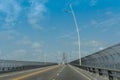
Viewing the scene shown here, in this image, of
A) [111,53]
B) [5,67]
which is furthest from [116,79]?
[5,67]

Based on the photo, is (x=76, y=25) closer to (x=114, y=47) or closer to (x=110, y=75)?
(x=114, y=47)

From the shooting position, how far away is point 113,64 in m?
27.1

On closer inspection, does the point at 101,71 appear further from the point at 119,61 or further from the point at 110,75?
the point at 110,75

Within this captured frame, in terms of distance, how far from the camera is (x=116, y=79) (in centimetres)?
1864

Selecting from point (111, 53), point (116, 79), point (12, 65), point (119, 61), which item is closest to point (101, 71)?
point (119, 61)

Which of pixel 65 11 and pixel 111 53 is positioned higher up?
pixel 65 11

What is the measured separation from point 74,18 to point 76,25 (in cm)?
146

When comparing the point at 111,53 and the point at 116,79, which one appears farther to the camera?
the point at 111,53

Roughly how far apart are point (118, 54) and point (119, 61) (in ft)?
2.20

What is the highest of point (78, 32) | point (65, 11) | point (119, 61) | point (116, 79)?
point (65, 11)

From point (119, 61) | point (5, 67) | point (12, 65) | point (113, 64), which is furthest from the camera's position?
point (12, 65)

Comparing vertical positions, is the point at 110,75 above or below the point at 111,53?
below

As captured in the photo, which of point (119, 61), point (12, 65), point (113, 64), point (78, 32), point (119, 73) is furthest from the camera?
point (78, 32)

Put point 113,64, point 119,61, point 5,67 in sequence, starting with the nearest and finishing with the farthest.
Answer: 1. point 119,61
2. point 113,64
3. point 5,67
